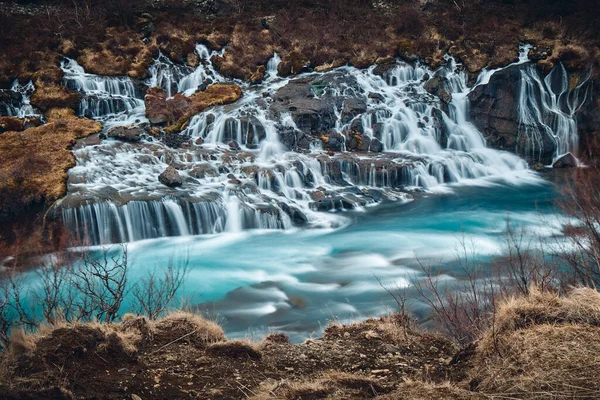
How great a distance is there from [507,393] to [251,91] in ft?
86.5

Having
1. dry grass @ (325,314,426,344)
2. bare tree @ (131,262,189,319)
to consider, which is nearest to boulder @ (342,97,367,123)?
bare tree @ (131,262,189,319)

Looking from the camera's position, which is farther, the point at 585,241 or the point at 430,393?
the point at 585,241

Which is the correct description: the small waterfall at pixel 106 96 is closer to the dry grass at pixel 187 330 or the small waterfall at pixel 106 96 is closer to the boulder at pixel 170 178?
the boulder at pixel 170 178

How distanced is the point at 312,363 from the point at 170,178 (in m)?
14.5

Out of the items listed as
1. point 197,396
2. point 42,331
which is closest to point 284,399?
point 197,396

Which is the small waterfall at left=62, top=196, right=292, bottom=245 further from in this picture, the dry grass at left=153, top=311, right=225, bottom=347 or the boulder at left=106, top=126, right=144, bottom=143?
the dry grass at left=153, top=311, right=225, bottom=347

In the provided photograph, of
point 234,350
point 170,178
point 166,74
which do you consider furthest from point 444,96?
point 234,350

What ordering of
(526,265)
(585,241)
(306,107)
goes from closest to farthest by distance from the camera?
(526,265) < (585,241) < (306,107)

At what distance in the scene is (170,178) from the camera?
1973 centimetres

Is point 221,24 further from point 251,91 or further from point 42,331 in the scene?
point 42,331

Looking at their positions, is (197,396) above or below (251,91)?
below

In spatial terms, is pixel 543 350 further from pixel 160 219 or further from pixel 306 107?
pixel 306 107

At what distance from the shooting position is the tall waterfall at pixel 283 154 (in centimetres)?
1864

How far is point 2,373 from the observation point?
494 cm
